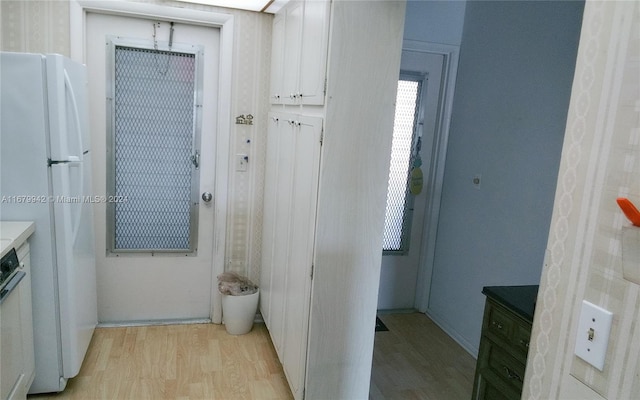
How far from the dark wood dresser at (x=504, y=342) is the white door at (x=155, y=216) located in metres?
2.00

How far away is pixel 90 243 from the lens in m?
2.77

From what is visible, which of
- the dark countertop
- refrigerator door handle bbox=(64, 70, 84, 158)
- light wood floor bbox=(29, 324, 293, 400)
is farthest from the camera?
light wood floor bbox=(29, 324, 293, 400)

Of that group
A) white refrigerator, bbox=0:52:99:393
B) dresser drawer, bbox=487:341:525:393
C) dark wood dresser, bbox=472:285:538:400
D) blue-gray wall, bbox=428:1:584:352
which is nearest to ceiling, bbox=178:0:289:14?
white refrigerator, bbox=0:52:99:393

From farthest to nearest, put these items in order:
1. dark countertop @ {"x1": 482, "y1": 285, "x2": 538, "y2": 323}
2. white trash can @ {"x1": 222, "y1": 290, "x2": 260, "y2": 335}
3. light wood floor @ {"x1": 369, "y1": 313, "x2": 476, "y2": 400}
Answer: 1. white trash can @ {"x1": 222, "y1": 290, "x2": 260, "y2": 335}
2. light wood floor @ {"x1": 369, "y1": 313, "x2": 476, "y2": 400}
3. dark countertop @ {"x1": 482, "y1": 285, "x2": 538, "y2": 323}

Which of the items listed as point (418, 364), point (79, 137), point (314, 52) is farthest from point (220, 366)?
point (314, 52)

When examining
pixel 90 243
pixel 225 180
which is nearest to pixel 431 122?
pixel 225 180

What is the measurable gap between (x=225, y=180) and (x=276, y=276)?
82 cm

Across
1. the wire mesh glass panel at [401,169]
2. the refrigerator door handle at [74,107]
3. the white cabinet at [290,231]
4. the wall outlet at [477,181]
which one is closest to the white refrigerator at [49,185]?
the refrigerator door handle at [74,107]

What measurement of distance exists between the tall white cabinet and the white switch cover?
4.08 feet

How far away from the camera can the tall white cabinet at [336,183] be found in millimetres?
1943

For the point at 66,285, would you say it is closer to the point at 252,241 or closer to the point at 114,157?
the point at 114,157

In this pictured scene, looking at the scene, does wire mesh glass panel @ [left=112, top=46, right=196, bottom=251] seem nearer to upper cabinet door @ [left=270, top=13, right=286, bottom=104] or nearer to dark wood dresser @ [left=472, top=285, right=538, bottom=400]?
upper cabinet door @ [left=270, top=13, right=286, bottom=104]

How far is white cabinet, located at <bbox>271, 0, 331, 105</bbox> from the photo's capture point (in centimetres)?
199

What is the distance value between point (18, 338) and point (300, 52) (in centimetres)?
184
